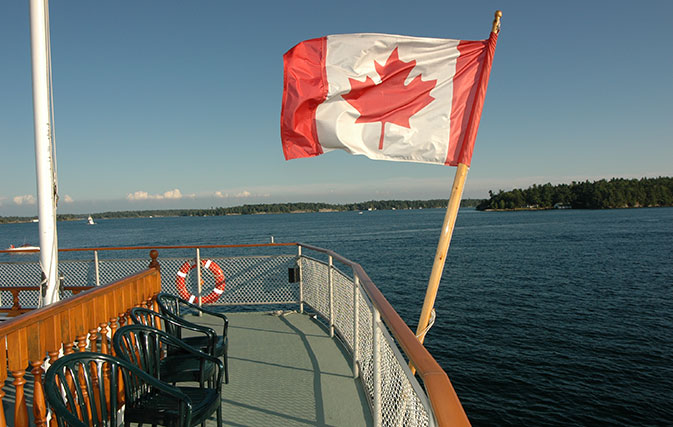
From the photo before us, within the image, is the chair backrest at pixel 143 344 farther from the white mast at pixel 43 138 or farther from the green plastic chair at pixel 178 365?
the white mast at pixel 43 138

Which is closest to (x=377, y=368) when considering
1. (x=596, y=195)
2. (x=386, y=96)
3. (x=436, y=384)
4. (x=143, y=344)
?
(x=143, y=344)

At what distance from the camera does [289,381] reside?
4.10 metres

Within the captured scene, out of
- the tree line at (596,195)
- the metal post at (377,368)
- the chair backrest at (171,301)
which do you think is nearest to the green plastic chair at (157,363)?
the chair backrest at (171,301)

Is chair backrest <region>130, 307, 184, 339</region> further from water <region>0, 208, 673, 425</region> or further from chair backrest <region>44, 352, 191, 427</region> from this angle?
water <region>0, 208, 673, 425</region>

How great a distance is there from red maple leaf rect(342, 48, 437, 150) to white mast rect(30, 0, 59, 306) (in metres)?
2.27

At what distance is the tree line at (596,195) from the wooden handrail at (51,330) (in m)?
128

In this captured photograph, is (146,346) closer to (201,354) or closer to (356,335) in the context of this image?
(201,354)

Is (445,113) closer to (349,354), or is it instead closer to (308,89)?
(308,89)

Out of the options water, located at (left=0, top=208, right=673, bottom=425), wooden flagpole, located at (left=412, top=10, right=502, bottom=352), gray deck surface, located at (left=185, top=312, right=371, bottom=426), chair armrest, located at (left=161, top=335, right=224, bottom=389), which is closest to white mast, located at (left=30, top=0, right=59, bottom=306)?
chair armrest, located at (left=161, top=335, right=224, bottom=389)

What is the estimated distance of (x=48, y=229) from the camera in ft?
10.8

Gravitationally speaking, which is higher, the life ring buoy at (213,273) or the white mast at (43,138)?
the white mast at (43,138)

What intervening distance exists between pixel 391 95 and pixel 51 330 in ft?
9.10

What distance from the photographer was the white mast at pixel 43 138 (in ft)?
10.7

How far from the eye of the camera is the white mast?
129 inches
